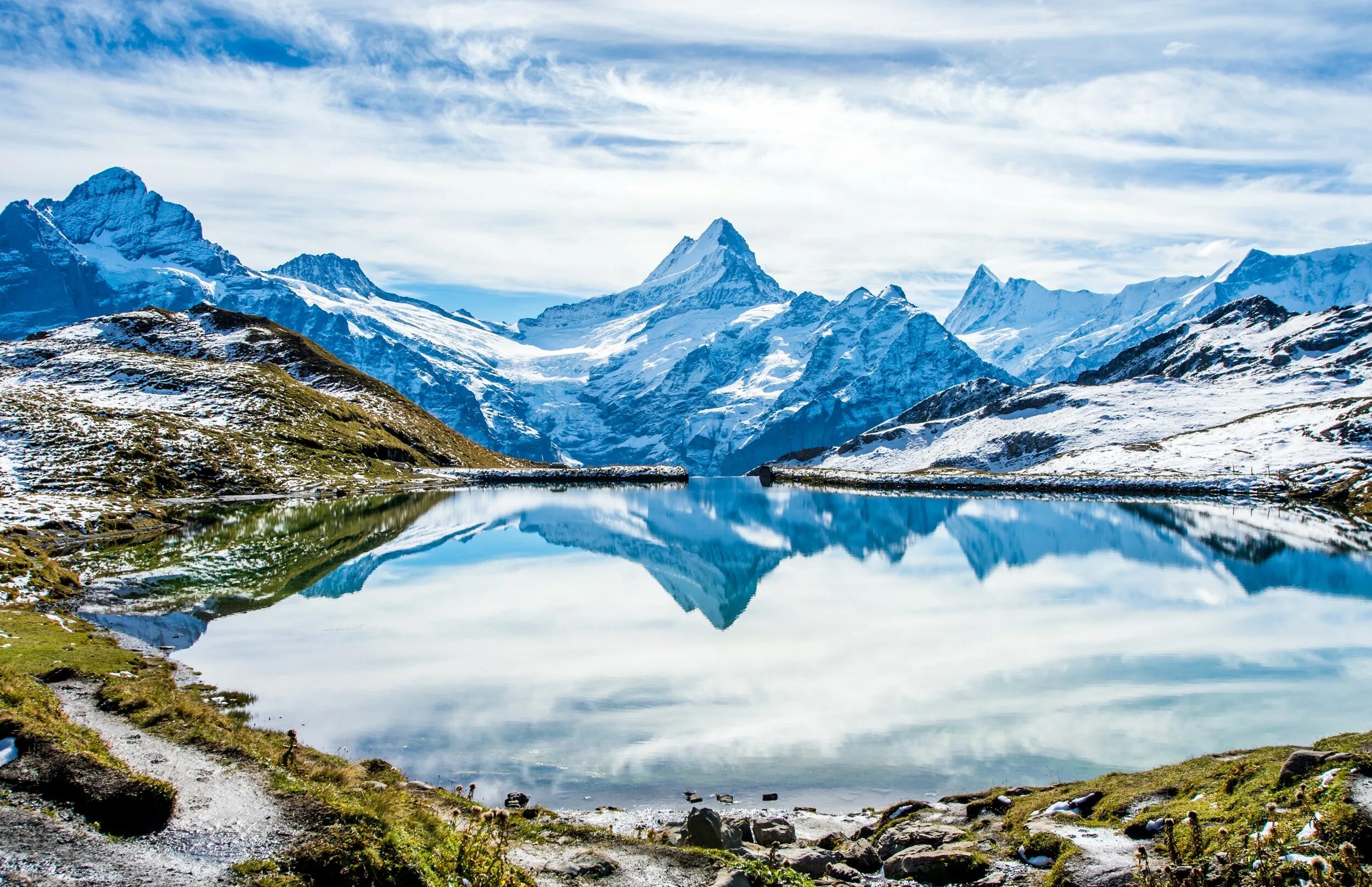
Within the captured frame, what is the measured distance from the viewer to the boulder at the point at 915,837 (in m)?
17.6

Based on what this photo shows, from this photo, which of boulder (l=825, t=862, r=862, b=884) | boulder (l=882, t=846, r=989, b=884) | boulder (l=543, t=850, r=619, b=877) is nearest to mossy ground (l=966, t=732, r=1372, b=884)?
boulder (l=882, t=846, r=989, b=884)

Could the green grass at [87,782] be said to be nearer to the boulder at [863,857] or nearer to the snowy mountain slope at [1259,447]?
the boulder at [863,857]

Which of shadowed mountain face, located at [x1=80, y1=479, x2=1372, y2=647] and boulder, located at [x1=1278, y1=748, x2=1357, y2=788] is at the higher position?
boulder, located at [x1=1278, y1=748, x2=1357, y2=788]

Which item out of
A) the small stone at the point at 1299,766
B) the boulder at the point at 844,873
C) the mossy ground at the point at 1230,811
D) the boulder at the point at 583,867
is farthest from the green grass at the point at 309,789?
the small stone at the point at 1299,766

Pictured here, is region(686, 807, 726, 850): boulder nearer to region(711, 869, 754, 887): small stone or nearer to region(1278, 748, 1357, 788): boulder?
region(711, 869, 754, 887): small stone

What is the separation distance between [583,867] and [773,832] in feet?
18.2

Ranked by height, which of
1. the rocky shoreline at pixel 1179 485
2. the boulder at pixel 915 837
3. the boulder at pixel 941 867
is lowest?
the boulder at pixel 915 837

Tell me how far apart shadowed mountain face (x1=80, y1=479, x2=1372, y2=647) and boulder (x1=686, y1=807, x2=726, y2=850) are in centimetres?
2995

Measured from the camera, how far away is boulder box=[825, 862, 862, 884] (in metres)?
16.3

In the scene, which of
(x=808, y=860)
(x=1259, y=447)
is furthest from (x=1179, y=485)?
(x=808, y=860)

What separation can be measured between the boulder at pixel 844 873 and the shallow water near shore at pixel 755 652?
6278 millimetres

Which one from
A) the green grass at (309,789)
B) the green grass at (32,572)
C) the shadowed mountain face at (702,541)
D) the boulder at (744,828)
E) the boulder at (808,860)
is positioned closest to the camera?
the green grass at (309,789)

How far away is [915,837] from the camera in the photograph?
17.8 metres

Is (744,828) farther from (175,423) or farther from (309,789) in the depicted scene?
(175,423)
